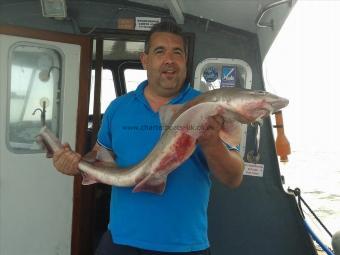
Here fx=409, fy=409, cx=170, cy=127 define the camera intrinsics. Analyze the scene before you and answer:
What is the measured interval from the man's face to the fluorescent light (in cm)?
176

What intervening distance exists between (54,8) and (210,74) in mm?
1679

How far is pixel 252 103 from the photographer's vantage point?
185cm

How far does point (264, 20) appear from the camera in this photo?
3465mm

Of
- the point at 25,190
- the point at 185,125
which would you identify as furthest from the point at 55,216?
the point at 185,125

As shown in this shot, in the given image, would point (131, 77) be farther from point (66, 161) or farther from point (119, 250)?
point (119, 250)

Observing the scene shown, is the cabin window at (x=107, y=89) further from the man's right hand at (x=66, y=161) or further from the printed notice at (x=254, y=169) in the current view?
the man's right hand at (x=66, y=161)

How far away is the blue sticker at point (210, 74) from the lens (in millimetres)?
4203

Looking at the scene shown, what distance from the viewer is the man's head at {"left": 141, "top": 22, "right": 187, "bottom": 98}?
2441 millimetres

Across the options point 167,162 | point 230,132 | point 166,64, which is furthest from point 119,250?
point 166,64

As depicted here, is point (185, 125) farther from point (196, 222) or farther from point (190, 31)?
point (190, 31)

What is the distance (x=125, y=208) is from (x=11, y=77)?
2.09 metres

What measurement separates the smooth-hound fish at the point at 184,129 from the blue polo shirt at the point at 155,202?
0.12 m

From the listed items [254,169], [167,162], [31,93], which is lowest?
[254,169]

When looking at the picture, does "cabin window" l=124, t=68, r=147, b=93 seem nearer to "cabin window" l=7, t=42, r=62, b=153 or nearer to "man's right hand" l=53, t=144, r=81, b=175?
"cabin window" l=7, t=42, r=62, b=153
